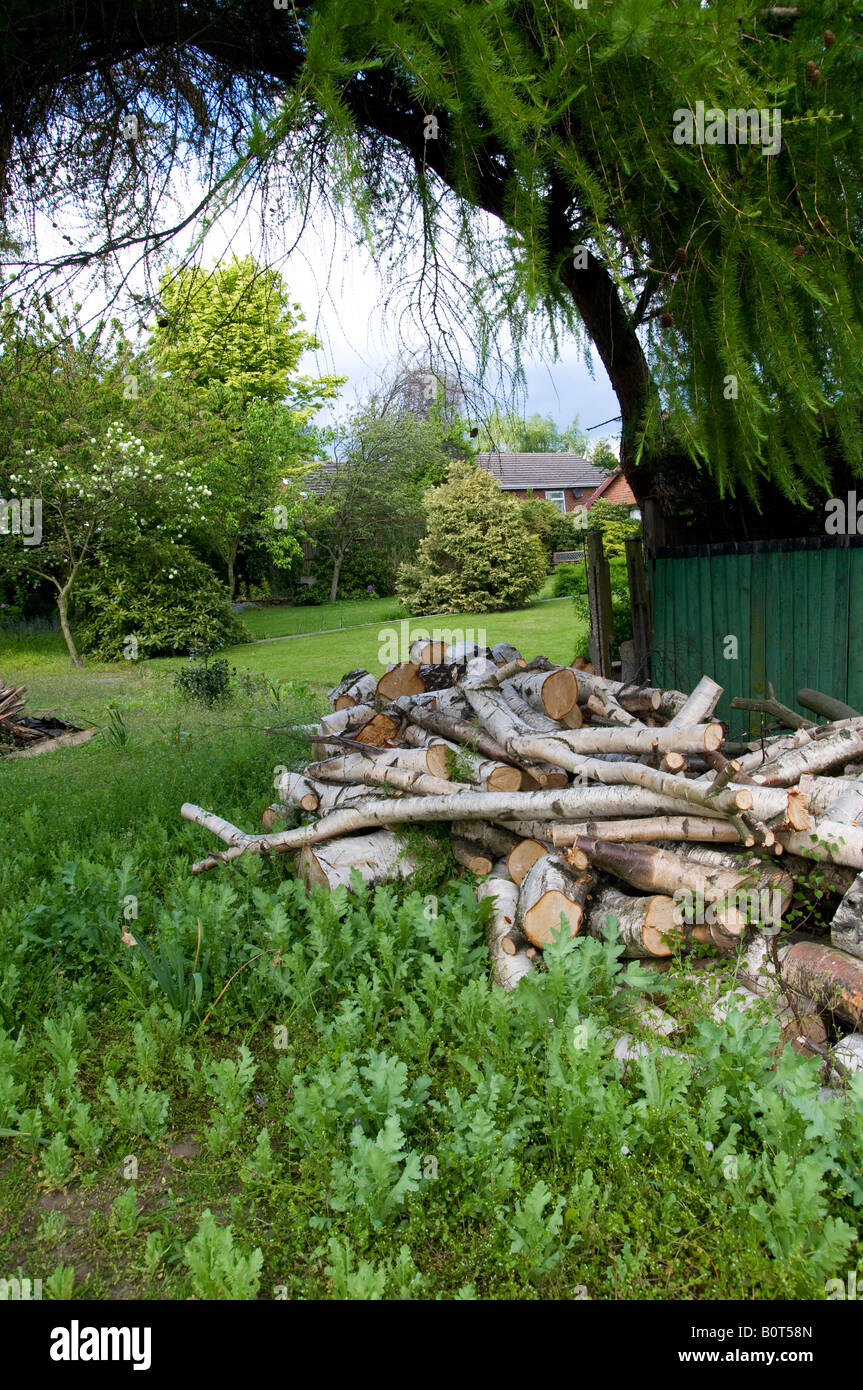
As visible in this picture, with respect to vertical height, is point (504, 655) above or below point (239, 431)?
below

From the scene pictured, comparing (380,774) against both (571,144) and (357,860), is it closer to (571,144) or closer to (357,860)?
(357,860)

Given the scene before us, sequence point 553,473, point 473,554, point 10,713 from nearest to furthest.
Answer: point 10,713 → point 473,554 → point 553,473

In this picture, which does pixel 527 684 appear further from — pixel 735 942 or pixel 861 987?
pixel 861 987

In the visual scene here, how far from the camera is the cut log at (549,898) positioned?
13.1 feet

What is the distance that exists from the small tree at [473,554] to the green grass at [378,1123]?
63.8ft

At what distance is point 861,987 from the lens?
3.29 metres

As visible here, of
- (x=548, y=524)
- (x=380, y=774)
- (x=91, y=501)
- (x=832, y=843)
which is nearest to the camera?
(x=832, y=843)

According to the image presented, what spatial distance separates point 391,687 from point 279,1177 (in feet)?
13.4

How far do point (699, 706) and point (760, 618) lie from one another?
274 centimetres

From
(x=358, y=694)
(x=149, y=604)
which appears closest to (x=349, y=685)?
(x=358, y=694)

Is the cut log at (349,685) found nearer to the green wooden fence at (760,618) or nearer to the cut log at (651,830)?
the green wooden fence at (760,618)

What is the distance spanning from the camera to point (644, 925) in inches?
152

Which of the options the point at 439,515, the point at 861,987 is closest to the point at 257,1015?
the point at 861,987

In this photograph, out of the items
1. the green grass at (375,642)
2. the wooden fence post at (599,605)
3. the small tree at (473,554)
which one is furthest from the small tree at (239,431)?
the wooden fence post at (599,605)
